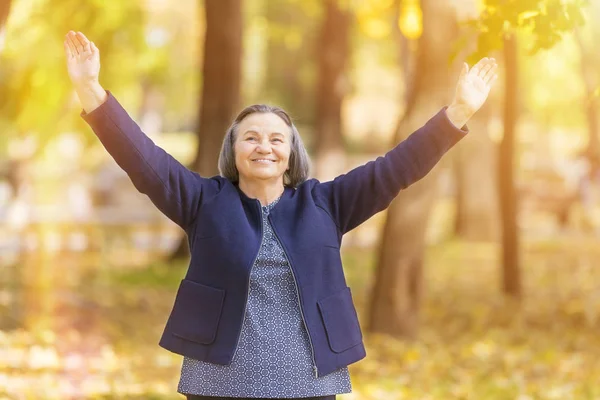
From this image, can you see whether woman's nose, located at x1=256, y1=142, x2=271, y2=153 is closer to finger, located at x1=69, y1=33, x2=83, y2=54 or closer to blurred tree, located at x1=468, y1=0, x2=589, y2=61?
finger, located at x1=69, y1=33, x2=83, y2=54

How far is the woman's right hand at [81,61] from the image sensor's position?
3482 mm

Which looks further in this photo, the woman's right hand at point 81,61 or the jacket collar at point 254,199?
the jacket collar at point 254,199

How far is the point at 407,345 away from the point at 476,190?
1006cm

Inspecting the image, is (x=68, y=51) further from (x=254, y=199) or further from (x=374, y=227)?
(x=374, y=227)

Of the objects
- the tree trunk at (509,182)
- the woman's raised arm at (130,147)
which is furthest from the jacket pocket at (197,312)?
the tree trunk at (509,182)

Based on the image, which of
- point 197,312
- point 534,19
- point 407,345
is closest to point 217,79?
point 407,345

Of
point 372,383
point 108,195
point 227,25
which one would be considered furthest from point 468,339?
point 108,195

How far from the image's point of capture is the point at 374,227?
73.4ft

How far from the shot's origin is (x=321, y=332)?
3473 millimetres

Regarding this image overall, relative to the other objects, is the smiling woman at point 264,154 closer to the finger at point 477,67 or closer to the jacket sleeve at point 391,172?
the jacket sleeve at point 391,172

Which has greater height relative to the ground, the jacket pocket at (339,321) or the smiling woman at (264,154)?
A: the smiling woman at (264,154)

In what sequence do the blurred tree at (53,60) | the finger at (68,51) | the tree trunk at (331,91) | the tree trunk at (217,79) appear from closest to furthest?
the finger at (68,51)
the tree trunk at (217,79)
the blurred tree at (53,60)
the tree trunk at (331,91)

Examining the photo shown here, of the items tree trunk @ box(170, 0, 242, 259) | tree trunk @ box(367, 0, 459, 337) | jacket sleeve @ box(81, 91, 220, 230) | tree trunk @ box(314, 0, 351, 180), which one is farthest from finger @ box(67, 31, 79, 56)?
tree trunk @ box(314, 0, 351, 180)

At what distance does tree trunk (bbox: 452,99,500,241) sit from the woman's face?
15.2 m
